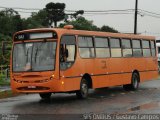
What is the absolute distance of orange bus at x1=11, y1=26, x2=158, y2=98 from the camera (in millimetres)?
19023

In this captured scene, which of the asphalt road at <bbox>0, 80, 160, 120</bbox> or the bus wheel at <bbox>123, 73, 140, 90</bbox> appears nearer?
the asphalt road at <bbox>0, 80, 160, 120</bbox>

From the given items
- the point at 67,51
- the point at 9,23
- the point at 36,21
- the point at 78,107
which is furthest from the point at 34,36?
the point at 36,21

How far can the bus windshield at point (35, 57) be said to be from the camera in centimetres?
1911

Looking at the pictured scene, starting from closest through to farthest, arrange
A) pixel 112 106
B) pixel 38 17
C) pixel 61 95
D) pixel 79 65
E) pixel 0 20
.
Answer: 1. pixel 112 106
2. pixel 79 65
3. pixel 61 95
4. pixel 0 20
5. pixel 38 17

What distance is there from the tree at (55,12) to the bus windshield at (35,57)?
6518cm

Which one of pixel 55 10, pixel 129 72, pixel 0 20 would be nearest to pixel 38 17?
pixel 55 10

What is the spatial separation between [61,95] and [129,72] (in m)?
4.02

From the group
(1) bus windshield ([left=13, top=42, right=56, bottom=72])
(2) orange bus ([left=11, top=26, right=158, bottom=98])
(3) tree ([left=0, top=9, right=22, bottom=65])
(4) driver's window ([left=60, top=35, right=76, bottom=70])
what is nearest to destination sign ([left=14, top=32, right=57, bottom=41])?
(2) orange bus ([left=11, top=26, right=158, bottom=98])

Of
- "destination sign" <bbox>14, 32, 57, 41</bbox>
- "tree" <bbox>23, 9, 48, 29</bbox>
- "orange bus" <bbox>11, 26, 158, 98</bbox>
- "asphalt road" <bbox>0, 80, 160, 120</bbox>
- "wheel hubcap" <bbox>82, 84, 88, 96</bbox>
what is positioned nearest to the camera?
"asphalt road" <bbox>0, 80, 160, 120</bbox>

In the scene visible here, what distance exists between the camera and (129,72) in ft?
82.7

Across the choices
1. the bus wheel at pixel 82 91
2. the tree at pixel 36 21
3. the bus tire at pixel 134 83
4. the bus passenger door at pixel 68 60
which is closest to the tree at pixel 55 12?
the tree at pixel 36 21

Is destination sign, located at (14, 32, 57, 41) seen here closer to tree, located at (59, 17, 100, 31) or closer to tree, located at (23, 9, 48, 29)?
tree, located at (23, 9, 48, 29)

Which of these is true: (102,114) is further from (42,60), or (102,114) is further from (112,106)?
(42,60)

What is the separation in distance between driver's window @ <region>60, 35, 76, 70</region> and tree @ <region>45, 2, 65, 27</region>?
64.9 meters
